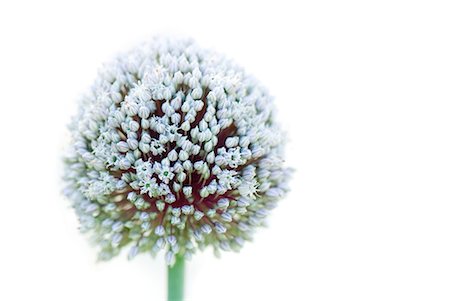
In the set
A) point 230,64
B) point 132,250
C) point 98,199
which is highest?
point 230,64

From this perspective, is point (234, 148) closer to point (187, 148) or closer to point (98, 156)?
point (187, 148)

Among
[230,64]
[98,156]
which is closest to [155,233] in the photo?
[98,156]

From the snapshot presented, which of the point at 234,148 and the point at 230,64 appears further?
the point at 230,64

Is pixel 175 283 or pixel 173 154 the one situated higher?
pixel 173 154

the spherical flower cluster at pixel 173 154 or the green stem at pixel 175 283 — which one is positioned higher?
the spherical flower cluster at pixel 173 154

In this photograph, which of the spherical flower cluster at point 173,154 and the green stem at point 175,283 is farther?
the green stem at point 175,283
